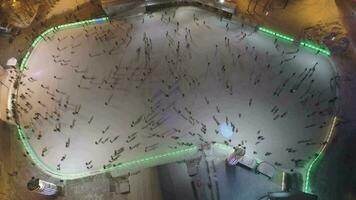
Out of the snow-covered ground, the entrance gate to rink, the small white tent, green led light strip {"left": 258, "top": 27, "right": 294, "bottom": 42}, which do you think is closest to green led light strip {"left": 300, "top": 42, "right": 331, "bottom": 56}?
the snow-covered ground

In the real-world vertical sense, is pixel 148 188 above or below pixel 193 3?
below

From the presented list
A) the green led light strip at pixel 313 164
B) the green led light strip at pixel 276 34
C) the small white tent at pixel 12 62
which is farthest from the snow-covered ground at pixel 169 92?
the small white tent at pixel 12 62

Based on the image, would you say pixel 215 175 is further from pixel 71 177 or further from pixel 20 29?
pixel 20 29

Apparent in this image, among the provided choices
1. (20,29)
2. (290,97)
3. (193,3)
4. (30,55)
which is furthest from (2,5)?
(290,97)

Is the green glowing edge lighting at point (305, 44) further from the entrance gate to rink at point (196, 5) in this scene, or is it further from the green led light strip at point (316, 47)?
the entrance gate to rink at point (196, 5)

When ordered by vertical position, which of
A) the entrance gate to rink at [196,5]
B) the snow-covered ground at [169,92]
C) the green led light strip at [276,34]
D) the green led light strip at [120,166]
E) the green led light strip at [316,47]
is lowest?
the green led light strip at [120,166]

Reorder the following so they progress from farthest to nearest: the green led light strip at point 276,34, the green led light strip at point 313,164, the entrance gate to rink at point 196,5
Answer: the entrance gate to rink at point 196,5 < the green led light strip at point 276,34 < the green led light strip at point 313,164
